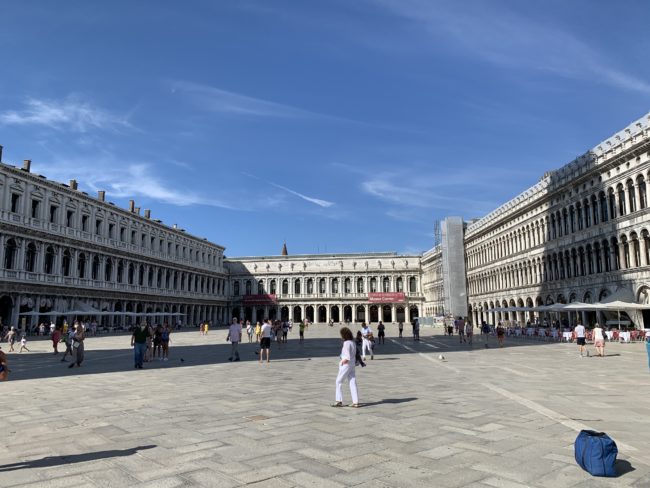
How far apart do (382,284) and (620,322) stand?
61.9m

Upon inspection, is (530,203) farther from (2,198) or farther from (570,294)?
(2,198)

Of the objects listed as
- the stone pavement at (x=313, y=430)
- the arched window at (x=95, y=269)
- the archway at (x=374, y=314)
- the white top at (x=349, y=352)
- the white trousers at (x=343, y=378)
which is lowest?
the stone pavement at (x=313, y=430)

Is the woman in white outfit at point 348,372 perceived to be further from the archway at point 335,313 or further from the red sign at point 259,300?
the archway at point 335,313

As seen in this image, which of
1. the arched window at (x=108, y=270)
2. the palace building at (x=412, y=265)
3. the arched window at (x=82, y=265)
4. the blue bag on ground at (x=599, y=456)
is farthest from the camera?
the arched window at (x=108, y=270)

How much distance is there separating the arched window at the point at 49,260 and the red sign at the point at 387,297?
54021mm

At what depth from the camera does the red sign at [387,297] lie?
3376 inches

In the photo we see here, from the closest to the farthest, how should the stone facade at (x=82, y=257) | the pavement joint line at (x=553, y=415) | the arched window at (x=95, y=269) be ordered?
1. the pavement joint line at (x=553, y=415)
2. the stone facade at (x=82, y=257)
3. the arched window at (x=95, y=269)

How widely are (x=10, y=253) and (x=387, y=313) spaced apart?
63378 mm

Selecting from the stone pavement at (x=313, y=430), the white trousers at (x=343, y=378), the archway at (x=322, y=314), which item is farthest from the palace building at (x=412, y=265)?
the white trousers at (x=343, y=378)

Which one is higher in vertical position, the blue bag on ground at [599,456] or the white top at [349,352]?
the white top at [349,352]

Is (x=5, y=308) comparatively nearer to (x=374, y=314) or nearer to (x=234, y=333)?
(x=234, y=333)

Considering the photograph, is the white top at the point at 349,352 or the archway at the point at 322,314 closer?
the white top at the point at 349,352

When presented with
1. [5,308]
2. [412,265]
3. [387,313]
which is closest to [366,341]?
[5,308]

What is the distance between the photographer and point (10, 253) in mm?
39844
